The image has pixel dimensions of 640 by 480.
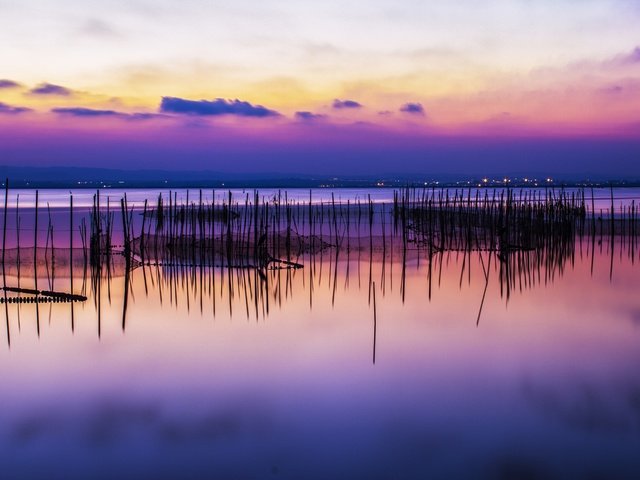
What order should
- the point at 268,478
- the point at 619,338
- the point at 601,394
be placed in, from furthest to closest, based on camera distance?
the point at 619,338 → the point at 601,394 → the point at 268,478

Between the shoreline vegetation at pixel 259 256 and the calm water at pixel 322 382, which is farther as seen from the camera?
the shoreline vegetation at pixel 259 256

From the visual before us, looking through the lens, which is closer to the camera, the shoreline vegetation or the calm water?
the calm water

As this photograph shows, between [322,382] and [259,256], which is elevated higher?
[259,256]

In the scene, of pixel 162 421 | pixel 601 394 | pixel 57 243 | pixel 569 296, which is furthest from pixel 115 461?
pixel 57 243

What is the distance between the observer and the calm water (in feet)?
13.7

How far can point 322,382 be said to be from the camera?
225 inches

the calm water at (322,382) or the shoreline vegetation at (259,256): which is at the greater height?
the shoreline vegetation at (259,256)

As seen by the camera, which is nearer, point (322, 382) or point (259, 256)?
point (322, 382)

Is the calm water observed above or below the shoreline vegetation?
A: below

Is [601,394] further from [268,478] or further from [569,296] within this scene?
[569,296]

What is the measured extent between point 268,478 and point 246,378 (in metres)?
1.95

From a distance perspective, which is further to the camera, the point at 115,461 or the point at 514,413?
the point at 514,413

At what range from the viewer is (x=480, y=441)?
14.4 ft

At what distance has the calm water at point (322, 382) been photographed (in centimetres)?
417
